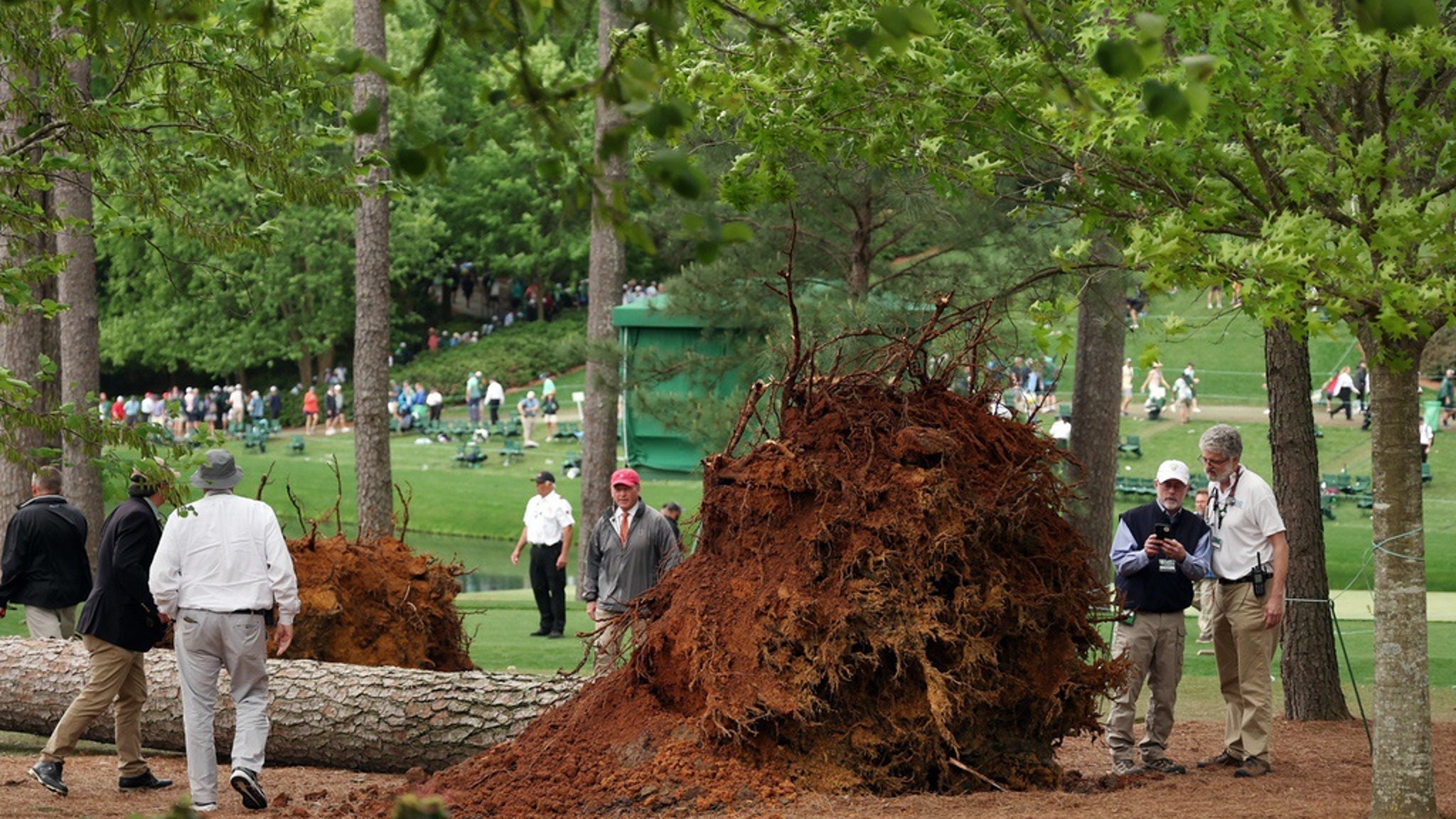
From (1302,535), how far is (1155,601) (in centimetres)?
313

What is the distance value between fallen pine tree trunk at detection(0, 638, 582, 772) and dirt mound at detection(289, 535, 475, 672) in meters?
1.01

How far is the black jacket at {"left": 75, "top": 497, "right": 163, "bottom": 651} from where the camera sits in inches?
378

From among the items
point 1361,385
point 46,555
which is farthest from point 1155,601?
point 1361,385

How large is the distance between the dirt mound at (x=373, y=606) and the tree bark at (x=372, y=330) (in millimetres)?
5593

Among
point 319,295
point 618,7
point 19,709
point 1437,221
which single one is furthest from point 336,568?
point 319,295

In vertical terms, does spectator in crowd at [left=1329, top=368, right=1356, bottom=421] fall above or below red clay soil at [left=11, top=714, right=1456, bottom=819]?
above

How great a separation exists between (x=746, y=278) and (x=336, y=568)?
1069cm

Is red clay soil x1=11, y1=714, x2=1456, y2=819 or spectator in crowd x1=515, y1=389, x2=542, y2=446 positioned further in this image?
spectator in crowd x1=515, y1=389, x2=542, y2=446

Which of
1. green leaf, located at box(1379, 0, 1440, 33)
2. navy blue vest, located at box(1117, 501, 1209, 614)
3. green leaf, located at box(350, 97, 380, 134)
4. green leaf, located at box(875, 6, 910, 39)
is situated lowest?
navy blue vest, located at box(1117, 501, 1209, 614)

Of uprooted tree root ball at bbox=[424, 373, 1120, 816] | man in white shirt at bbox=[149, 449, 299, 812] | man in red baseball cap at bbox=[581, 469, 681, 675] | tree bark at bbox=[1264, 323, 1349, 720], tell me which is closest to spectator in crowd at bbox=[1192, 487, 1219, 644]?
tree bark at bbox=[1264, 323, 1349, 720]

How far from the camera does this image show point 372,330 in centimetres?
1920

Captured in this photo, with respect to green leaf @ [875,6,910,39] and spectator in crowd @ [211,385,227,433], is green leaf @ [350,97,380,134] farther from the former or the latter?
spectator in crowd @ [211,385,227,433]

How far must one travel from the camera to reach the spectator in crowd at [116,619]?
9602mm

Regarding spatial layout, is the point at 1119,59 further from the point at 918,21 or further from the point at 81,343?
the point at 81,343
